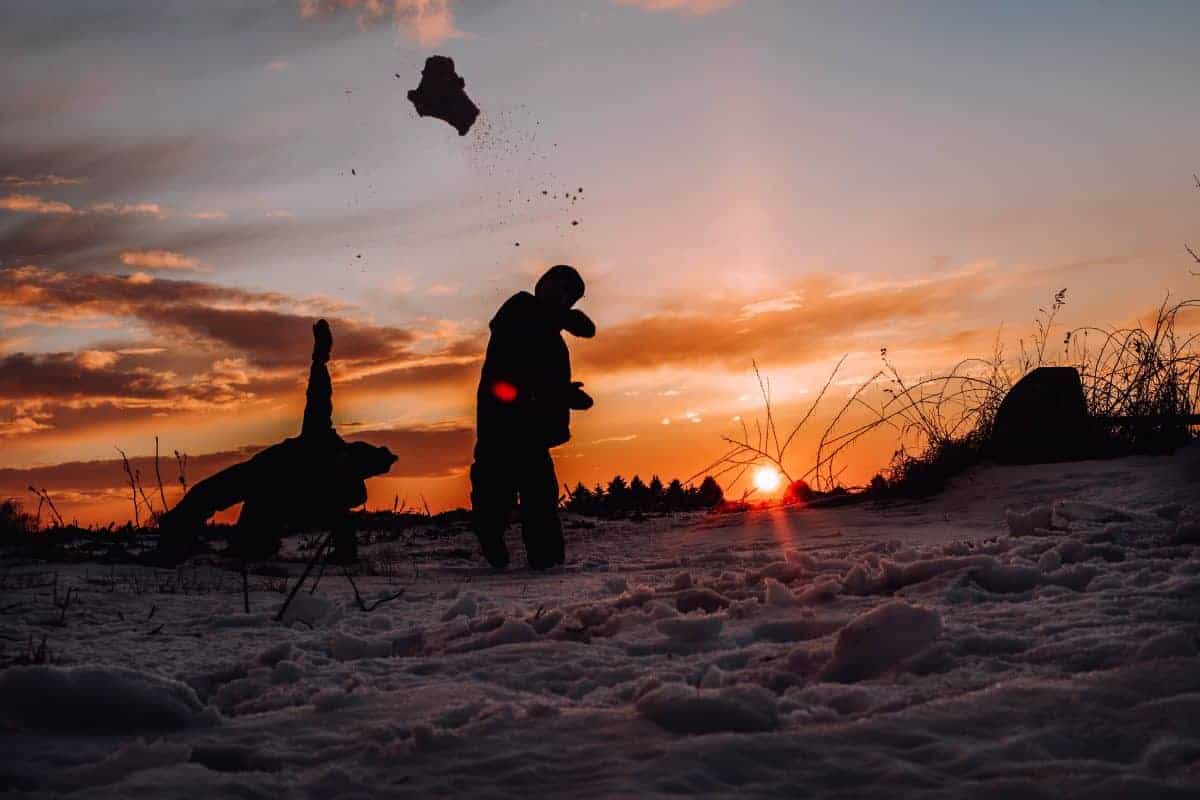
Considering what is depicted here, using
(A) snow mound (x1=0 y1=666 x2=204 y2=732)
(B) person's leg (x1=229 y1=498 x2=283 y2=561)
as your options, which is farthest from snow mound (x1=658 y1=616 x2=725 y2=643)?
(B) person's leg (x1=229 y1=498 x2=283 y2=561)

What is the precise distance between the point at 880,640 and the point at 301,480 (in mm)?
6019

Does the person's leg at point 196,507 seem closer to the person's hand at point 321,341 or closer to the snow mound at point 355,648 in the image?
the person's hand at point 321,341

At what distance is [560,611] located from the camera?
4.00m

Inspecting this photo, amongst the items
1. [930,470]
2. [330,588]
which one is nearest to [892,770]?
[330,588]

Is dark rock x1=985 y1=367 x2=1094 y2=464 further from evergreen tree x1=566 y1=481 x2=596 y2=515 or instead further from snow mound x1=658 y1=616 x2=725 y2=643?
snow mound x1=658 y1=616 x2=725 y2=643

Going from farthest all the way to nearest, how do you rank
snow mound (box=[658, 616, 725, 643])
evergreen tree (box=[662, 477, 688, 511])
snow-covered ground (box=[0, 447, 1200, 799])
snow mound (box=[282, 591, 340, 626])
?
evergreen tree (box=[662, 477, 688, 511]) < snow mound (box=[282, 591, 340, 626]) < snow mound (box=[658, 616, 725, 643]) < snow-covered ground (box=[0, 447, 1200, 799])

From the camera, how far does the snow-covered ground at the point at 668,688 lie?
209cm

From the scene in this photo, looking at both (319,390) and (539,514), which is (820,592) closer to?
(539,514)

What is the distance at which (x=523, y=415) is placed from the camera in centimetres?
762

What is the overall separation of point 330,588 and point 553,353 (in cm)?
262

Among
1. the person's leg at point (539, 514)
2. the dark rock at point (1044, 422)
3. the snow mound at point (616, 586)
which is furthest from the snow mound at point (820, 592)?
the dark rock at point (1044, 422)

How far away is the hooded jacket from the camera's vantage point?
7625 mm

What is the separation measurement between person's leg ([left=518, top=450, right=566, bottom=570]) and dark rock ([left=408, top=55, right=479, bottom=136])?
2916mm

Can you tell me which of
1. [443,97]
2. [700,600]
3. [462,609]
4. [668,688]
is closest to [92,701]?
[668,688]
